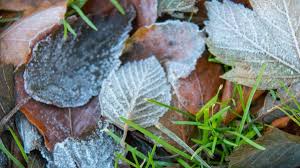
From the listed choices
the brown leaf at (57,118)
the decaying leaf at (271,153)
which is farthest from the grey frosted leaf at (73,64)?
the decaying leaf at (271,153)

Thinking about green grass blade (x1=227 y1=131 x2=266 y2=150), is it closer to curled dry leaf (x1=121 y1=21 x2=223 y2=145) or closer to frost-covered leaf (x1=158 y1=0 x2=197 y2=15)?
curled dry leaf (x1=121 y1=21 x2=223 y2=145)

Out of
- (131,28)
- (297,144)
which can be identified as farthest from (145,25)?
(297,144)

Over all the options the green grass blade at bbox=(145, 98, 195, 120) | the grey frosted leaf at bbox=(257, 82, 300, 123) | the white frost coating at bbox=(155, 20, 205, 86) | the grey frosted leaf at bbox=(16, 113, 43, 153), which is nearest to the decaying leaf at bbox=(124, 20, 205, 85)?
the white frost coating at bbox=(155, 20, 205, 86)

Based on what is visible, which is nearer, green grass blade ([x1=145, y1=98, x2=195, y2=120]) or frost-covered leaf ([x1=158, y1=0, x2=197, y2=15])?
green grass blade ([x1=145, y1=98, x2=195, y2=120])

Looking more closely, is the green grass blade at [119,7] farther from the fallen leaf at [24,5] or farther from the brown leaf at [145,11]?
the fallen leaf at [24,5]

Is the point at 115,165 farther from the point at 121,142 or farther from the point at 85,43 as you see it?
the point at 85,43

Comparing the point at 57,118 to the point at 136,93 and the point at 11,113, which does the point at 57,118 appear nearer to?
the point at 11,113
